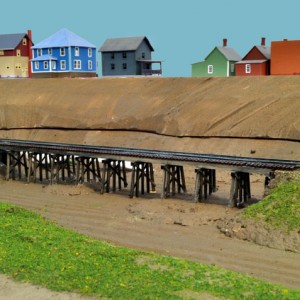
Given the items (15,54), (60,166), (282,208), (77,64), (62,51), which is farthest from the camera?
(15,54)

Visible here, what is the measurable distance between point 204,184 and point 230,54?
3921 cm

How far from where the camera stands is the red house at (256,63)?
5428 cm

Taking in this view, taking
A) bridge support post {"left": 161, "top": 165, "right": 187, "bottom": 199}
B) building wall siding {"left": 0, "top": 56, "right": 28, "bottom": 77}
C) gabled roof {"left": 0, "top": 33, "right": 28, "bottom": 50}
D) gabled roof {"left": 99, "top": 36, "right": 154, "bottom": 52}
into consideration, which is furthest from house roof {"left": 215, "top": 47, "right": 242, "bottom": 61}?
bridge support post {"left": 161, "top": 165, "right": 187, "bottom": 199}

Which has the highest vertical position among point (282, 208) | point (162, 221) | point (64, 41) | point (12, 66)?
point (64, 41)

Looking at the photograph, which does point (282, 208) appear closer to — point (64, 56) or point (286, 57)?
point (286, 57)

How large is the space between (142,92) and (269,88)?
9.98 m

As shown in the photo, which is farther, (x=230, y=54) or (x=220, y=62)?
(x=230, y=54)

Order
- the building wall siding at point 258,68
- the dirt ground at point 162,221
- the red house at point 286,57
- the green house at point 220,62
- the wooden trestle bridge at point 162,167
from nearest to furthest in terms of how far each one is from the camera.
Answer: the dirt ground at point 162,221, the wooden trestle bridge at point 162,167, the red house at point 286,57, the building wall siding at point 258,68, the green house at point 220,62

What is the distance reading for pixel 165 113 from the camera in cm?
3794

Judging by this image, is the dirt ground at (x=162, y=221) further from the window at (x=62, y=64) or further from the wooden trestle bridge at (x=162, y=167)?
the window at (x=62, y=64)

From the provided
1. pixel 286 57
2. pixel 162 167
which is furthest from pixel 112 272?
pixel 286 57

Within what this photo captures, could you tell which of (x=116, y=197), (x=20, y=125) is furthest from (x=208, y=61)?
(x=116, y=197)

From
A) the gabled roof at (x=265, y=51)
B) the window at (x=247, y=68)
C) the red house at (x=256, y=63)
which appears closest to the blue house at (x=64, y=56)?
the red house at (x=256, y=63)

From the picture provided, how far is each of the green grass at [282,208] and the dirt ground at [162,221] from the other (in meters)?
0.98
